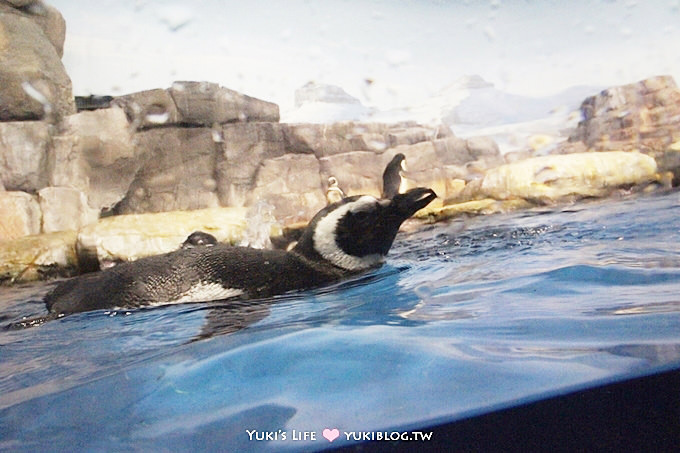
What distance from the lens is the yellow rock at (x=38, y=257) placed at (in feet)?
13.6

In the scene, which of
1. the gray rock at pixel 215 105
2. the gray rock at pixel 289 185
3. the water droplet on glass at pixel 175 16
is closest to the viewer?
the water droplet on glass at pixel 175 16

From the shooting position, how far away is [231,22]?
353 cm

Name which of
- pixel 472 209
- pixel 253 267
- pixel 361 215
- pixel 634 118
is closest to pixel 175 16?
pixel 361 215

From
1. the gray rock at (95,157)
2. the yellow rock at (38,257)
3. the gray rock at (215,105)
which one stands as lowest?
the yellow rock at (38,257)

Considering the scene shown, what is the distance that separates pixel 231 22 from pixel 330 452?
11.3 feet

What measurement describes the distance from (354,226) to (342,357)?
52.2 inches

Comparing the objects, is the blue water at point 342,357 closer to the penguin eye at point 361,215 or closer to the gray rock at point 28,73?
the penguin eye at point 361,215

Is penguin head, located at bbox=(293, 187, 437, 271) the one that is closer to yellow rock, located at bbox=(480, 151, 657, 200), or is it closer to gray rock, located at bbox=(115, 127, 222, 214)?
yellow rock, located at bbox=(480, 151, 657, 200)

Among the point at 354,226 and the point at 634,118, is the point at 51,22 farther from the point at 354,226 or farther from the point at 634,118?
the point at 634,118

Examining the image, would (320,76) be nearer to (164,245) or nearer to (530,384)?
(164,245)

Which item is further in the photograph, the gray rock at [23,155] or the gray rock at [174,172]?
the gray rock at [174,172]

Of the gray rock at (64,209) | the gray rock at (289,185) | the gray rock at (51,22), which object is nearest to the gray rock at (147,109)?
the gray rock at (51,22)

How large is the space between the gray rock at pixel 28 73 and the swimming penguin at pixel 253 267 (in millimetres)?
5293

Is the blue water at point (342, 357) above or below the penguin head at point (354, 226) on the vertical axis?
below
